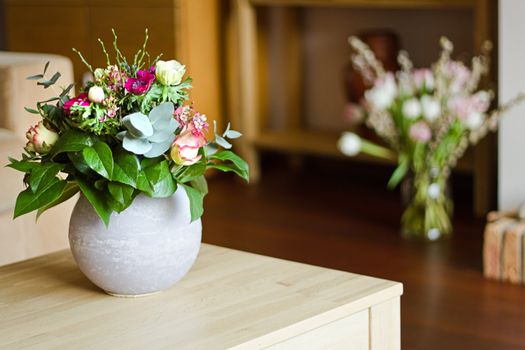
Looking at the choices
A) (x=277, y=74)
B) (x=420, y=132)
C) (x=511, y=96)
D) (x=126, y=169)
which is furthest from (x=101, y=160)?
(x=277, y=74)

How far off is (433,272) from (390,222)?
2.06 ft

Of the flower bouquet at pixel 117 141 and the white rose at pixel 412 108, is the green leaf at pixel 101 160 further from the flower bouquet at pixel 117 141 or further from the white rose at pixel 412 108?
the white rose at pixel 412 108

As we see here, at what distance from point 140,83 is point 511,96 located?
6.37ft

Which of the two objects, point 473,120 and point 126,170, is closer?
point 126,170

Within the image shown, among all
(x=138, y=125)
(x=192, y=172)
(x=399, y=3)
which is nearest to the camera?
(x=138, y=125)

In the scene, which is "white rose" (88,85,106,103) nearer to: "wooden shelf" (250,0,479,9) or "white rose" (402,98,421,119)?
"white rose" (402,98,421,119)

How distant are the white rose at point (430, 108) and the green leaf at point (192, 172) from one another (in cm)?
176

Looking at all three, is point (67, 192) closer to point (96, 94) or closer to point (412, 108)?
point (96, 94)

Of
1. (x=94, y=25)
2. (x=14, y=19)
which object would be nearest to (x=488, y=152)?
(x=94, y=25)

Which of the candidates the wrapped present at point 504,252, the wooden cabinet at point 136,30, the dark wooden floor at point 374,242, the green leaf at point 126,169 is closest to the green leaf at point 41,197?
the green leaf at point 126,169

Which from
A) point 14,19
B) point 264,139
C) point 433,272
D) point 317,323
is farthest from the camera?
point 14,19

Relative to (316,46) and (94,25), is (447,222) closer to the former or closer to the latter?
(316,46)

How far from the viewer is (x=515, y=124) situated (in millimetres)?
3352

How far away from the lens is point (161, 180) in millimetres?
1701
